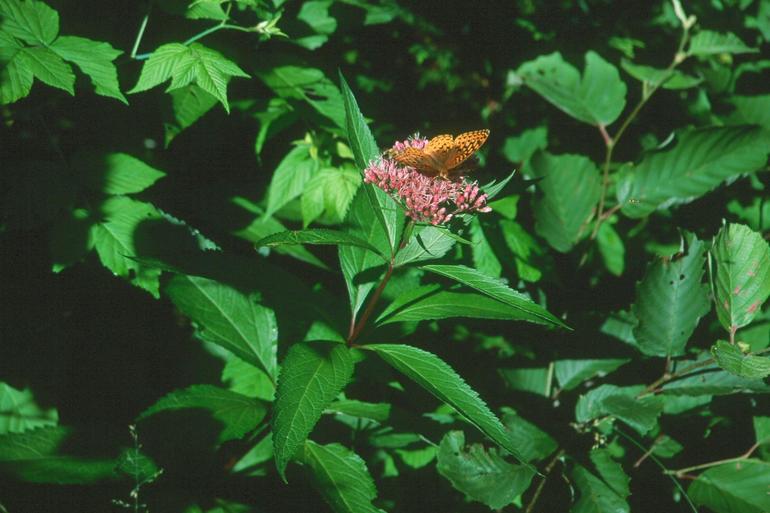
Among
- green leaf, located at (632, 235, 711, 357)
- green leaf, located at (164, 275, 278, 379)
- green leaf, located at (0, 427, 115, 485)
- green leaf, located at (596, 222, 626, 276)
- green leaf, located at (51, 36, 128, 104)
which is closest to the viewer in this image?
green leaf, located at (0, 427, 115, 485)

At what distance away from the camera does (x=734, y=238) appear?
1625 millimetres

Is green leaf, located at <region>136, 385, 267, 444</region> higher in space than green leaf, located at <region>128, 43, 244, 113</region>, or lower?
lower

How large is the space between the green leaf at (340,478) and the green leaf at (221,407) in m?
0.17

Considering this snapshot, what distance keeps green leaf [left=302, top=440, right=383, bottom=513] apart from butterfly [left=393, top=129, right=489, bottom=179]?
0.76 meters

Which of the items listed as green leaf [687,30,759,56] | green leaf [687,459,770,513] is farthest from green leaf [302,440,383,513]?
green leaf [687,30,759,56]


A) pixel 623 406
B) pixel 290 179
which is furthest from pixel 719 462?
pixel 290 179

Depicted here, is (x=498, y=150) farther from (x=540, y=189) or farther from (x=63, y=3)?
(x=63, y=3)

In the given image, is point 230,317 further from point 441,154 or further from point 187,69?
point 441,154

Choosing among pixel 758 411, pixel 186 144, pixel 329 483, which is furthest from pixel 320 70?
pixel 758 411

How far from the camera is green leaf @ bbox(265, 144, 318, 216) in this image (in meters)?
1.92

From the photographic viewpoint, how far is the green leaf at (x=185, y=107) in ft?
5.92

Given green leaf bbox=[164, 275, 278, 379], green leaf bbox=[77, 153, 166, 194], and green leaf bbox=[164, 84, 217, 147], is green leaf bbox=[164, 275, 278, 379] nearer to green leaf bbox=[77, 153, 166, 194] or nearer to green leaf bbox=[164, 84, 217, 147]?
green leaf bbox=[77, 153, 166, 194]

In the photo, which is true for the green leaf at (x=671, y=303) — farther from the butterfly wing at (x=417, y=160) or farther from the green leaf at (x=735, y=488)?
the butterfly wing at (x=417, y=160)

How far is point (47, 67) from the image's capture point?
1.45 m
